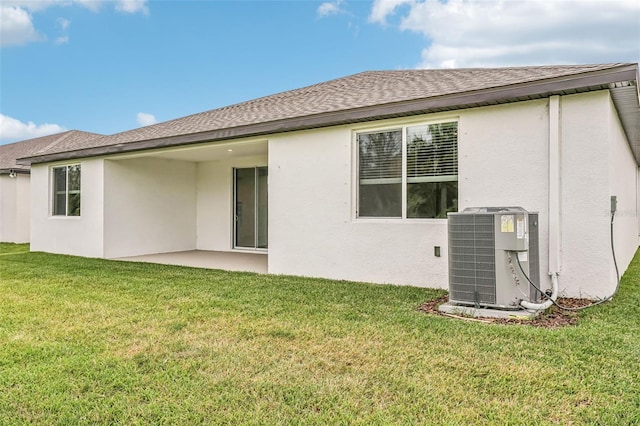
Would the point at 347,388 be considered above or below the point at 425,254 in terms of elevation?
below

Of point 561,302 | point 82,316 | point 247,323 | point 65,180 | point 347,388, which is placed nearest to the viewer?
point 347,388

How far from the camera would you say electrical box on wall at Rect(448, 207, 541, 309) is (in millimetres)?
A: 4438

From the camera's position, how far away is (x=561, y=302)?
502 cm

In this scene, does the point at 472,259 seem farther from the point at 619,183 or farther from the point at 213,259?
the point at 213,259

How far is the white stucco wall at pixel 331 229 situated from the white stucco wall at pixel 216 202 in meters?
3.74

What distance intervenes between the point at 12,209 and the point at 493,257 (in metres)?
17.1

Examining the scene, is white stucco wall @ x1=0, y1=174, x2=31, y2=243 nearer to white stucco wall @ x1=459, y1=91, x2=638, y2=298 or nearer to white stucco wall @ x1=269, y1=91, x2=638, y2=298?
white stucco wall @ x1=269, y1=91, x2=638, y2=298

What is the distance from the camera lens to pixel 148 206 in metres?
11.0

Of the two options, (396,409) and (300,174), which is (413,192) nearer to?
(300,174)

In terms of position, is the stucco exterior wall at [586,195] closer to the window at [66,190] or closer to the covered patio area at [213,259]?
the covered patio area at [213,259]

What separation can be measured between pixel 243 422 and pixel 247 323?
6.46ft

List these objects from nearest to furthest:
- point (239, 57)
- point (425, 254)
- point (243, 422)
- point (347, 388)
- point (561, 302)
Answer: point (243, 422) < point (347, 388) < point (561, 302) < point (425, 254) < point (239, 57)

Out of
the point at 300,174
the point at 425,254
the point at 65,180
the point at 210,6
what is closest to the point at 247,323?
the point at 425,254

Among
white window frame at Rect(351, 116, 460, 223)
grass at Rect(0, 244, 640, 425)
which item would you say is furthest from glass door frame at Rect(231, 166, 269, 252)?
grass at Rect(0, 244, 640, 425)
